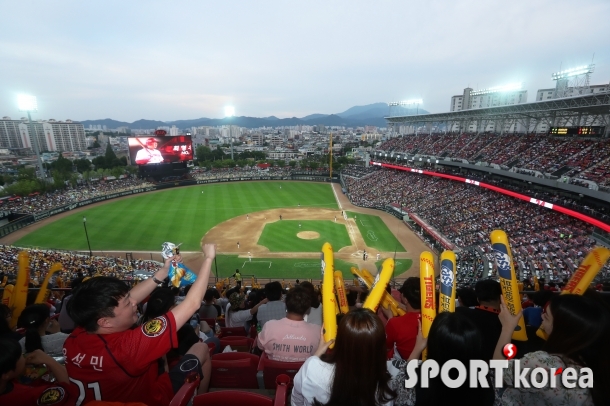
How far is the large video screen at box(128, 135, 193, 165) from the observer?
169 feet

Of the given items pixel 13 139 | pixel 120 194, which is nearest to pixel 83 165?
pixel 120 194

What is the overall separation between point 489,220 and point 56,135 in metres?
196

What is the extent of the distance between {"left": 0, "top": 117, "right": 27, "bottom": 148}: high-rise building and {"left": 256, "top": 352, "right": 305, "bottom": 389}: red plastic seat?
202m

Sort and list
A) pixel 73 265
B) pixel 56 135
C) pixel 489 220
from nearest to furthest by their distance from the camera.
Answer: pixel 73 265
pixel 489 220
pixel 56 135

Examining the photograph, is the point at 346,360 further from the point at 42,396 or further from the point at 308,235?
the point at 308,235

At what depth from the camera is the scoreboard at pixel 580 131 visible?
2856 centimetres

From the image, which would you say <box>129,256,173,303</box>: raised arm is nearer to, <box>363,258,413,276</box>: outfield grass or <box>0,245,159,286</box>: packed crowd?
<box>0,245,159,286</box>: packed crowd

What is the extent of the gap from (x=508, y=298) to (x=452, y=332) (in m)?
2.56

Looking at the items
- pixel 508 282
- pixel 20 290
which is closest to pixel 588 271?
pixel 508 282

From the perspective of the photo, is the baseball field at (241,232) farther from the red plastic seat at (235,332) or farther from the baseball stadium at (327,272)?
the red plastic seat at (235,332)

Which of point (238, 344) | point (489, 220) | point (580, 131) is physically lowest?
point (489, 220)

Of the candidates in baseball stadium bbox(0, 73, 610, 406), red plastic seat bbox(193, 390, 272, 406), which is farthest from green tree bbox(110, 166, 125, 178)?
red plastic seat bbox(193, 390, 272, 406)

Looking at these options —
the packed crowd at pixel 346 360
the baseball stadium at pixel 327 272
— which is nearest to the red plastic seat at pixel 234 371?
the baseball stadium at pixel 327 272

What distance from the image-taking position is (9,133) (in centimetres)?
14712
